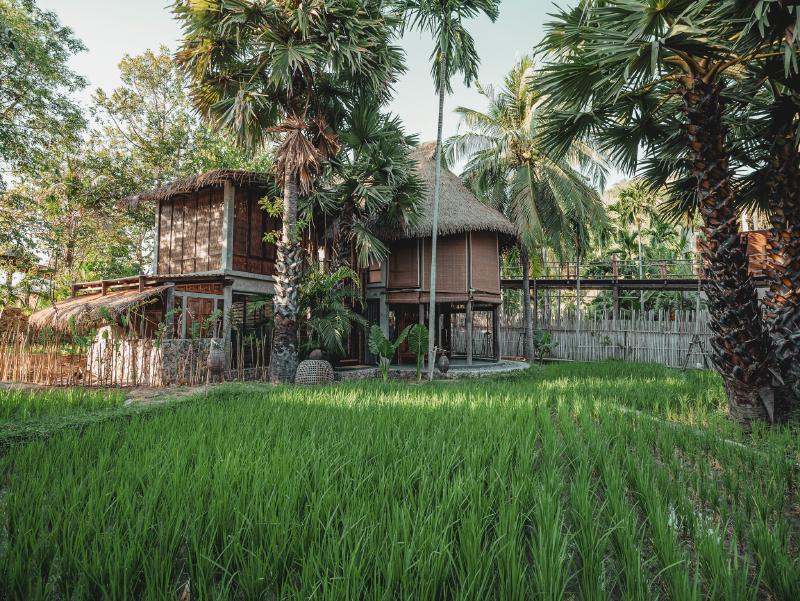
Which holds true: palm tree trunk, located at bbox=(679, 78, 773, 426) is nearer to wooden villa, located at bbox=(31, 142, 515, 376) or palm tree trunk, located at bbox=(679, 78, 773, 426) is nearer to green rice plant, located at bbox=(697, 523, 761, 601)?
green rice plant, located at bbox=(697, 523, 761, 601)

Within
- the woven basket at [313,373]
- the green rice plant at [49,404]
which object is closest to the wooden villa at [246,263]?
the woven basket at [313,373]

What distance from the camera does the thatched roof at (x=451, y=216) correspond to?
11336mm

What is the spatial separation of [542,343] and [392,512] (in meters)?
13.6

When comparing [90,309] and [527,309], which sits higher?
[527,309]

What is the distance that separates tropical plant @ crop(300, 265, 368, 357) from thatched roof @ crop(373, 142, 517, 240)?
2.48 metres

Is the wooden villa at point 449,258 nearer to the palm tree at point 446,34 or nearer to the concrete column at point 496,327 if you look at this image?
the concrete column at point 496,327

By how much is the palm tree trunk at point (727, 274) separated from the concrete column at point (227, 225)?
9.59 meters

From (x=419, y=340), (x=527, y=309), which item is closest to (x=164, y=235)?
(x=419, y=340)

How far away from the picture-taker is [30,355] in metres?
8.75

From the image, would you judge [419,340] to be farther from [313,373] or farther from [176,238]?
[176,238]

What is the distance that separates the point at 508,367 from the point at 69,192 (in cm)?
1589

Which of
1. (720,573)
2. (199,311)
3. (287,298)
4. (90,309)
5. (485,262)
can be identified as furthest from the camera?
(485,262)

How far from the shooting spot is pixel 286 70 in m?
7.62

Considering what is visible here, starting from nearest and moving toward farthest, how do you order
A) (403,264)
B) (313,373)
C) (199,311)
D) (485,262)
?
1. (313,373)
2. (199,311)
3. (403,264)
4. (485,262)
